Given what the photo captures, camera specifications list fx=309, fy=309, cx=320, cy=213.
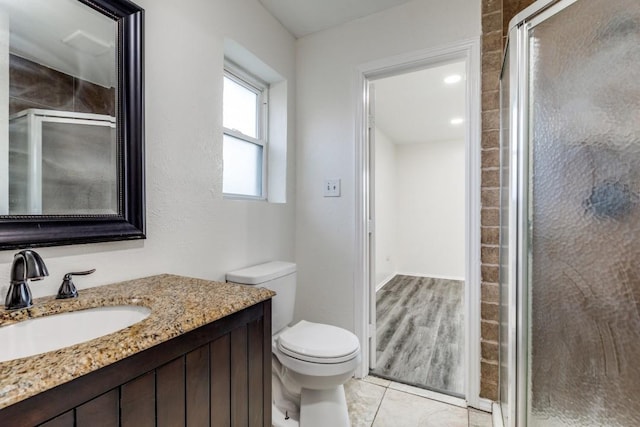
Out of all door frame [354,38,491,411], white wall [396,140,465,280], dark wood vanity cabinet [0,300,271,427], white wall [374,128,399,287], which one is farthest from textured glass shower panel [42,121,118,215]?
white wall [396,140,465,280]

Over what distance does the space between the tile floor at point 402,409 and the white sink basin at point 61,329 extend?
122 cm

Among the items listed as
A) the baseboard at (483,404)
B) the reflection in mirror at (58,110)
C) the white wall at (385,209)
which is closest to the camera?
the reflection in mirror at (58,110)

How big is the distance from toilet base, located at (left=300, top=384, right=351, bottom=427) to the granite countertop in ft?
2.41

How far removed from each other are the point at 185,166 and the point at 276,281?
28.1 inches

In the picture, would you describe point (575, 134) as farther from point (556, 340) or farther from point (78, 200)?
point (78, 200)

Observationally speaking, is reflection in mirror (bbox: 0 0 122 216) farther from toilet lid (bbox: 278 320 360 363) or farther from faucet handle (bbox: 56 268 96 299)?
toilet lid (bbox: 278 320 360 363)

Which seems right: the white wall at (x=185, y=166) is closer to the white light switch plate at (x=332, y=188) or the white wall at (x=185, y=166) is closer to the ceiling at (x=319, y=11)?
the ceiling at (x=319, y=11)

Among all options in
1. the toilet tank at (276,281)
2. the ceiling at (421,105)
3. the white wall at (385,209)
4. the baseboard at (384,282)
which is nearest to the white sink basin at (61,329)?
the toilet tank at (276,281)

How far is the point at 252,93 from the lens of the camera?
2041 millimetres

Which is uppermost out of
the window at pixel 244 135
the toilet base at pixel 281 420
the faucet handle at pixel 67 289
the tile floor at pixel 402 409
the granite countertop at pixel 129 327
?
A: the window at pixel 244 135

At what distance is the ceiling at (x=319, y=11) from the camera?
5.90 feet

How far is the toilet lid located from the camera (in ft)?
4.42

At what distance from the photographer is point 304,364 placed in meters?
1.35

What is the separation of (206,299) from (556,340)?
3.48 feet
